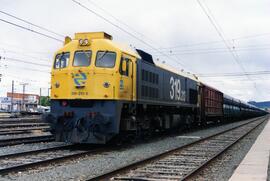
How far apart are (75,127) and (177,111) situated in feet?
31.6

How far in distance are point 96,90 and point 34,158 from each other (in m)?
3.41

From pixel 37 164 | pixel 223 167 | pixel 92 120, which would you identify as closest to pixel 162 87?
pixel 92 120

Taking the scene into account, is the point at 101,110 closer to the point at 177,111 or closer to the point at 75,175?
the point at 75,175

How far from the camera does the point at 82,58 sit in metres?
14.7

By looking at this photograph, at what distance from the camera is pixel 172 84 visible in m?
21.1

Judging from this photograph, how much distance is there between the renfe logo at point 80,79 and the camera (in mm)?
14240

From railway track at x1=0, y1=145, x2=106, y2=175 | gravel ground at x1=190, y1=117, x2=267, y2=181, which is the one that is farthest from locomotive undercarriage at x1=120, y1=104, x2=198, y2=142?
gravel ground at x1=190, y1=117, x2=267, y2=181

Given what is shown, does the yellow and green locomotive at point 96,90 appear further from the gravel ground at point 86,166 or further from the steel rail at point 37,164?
the steel rail at point 37,164

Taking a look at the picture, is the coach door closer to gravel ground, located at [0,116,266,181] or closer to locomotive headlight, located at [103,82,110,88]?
locomotive headlight, located at [103,82,110,88]

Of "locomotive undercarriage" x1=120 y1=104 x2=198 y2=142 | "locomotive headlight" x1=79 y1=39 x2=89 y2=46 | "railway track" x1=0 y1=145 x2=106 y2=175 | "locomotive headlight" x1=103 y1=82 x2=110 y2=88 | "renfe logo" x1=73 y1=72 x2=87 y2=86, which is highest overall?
"locomotive headlight" x1=79 y1=39 x2=89 y2=46

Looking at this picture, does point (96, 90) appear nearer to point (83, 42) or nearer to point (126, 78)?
point (126, 78)

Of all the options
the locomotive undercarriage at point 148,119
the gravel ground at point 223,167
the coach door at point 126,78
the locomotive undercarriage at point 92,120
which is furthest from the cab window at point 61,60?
the gravel ground at point 223,167

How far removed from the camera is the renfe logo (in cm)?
1424

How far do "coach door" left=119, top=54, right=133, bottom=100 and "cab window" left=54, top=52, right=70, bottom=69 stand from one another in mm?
2090
